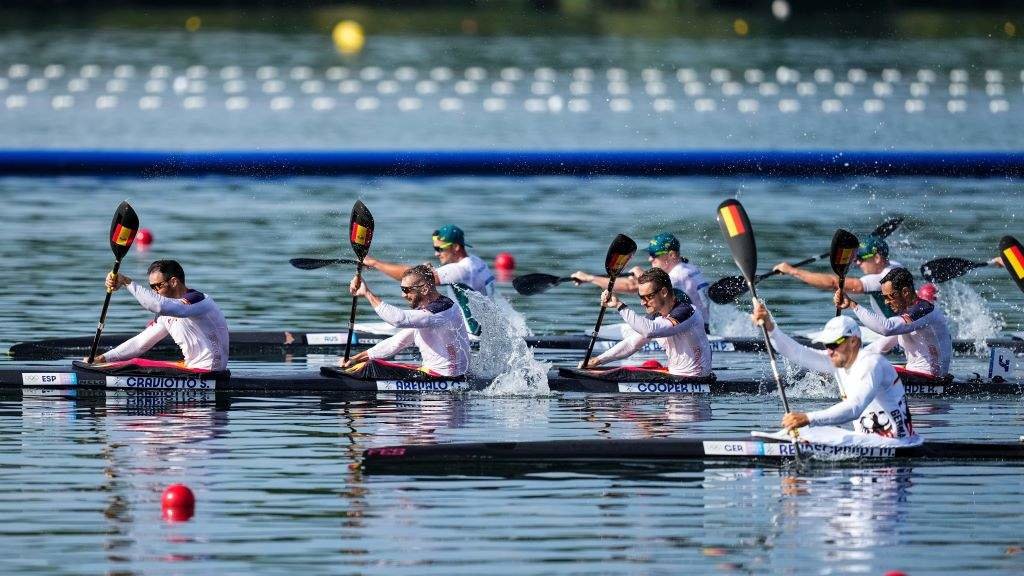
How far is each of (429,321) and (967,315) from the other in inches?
299

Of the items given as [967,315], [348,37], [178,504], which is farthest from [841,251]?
[348,37]

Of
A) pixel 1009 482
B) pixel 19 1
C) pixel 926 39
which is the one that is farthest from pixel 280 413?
pixel 19 1

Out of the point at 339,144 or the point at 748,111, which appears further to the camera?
the point at 748,111

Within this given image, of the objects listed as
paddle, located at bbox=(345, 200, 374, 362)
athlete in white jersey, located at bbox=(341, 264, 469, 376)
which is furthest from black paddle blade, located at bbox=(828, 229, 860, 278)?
paddle, located at bbox=(345, 200, 374, 362)

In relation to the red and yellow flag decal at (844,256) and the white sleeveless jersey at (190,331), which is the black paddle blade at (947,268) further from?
the white sleeveless jersey at (190,331)

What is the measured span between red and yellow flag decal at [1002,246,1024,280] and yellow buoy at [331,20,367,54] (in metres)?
56.0

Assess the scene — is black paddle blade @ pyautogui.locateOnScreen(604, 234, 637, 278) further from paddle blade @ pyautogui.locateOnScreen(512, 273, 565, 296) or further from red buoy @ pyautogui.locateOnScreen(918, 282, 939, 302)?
red buoy @ pyautogui.locateOnScreen(918, 282, 939, 302)

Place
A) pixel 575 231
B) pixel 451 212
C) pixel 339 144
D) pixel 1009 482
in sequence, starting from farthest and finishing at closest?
pixel 339 144 < pixel 451 212 < pixel 575 231 < pixel 1009 482

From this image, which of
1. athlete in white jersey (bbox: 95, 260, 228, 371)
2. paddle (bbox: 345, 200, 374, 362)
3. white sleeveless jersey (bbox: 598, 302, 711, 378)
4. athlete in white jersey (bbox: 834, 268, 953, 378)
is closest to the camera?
athlete in white jersey (bbox: 834, 268, 953, 378)

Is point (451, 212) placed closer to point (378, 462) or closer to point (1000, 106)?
point (378, 462)

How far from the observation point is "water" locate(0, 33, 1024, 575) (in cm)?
1270

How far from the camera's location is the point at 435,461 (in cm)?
1479

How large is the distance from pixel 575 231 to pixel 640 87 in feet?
90.6

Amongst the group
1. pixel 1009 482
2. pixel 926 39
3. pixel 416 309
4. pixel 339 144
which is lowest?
pixel 1009 482
